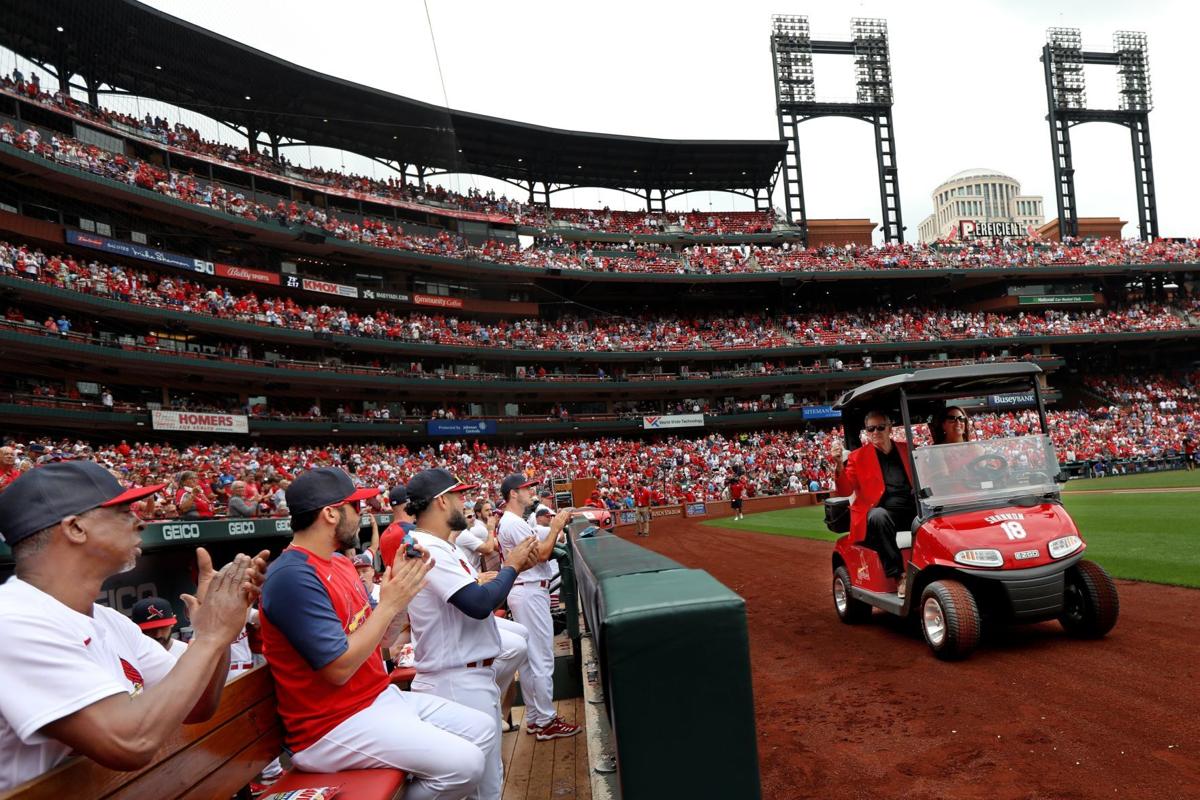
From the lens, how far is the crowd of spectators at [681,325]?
3584cm

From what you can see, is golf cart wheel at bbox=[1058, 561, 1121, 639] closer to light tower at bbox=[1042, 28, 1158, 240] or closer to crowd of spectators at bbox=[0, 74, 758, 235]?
crowd of spectators at bbox=[0, 74, 758, 235]

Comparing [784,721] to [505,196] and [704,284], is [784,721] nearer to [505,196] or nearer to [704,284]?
[704,284]

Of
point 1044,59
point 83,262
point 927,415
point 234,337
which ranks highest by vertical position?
point 1044,59

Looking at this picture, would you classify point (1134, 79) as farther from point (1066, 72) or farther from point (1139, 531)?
point (1139, 531)

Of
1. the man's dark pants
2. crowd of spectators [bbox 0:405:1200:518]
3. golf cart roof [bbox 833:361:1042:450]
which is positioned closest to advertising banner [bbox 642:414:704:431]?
crowd of spectators [bbox 0:405:1200:518]

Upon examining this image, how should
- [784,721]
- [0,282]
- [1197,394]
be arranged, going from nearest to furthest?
[784,721], [0,282], [1197,394]

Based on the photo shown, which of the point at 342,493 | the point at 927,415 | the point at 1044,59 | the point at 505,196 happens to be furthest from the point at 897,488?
the point at 1044,59

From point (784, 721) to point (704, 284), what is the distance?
48251 mm

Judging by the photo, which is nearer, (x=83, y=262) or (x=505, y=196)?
(x=83, y=262)

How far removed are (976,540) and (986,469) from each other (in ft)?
3.61

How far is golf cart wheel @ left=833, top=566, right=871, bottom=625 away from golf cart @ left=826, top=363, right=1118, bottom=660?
0.6 inches

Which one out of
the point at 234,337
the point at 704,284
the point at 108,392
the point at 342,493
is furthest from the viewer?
the point at 704,284

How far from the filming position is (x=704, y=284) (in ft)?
171

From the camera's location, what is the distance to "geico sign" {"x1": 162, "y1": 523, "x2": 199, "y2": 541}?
9.36 m
